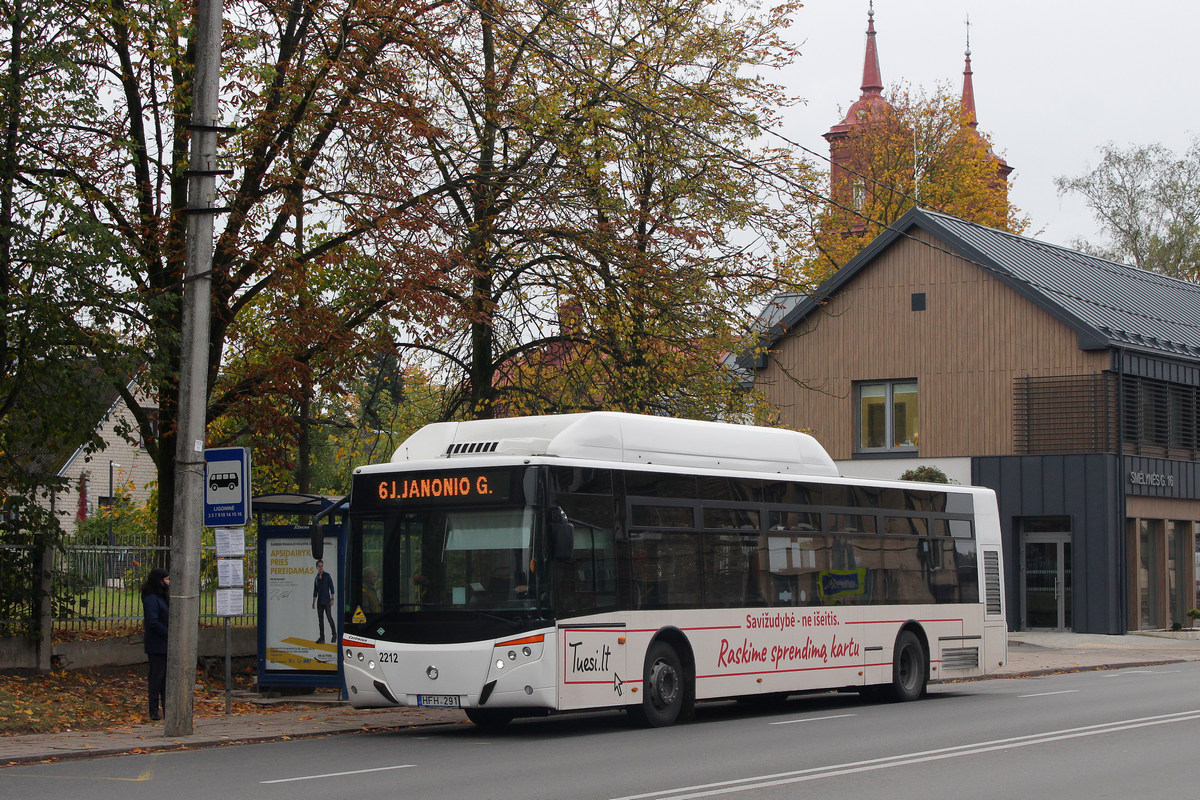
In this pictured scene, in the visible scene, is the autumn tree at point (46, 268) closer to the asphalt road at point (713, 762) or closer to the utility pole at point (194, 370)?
the utility pole at point (194, 370)

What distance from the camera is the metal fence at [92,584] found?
1892 centimetres

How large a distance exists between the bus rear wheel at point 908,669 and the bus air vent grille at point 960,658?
0.52m

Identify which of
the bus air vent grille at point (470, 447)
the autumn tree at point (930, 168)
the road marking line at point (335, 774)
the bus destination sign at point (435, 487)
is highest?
the autumn tree at point (930, 168)

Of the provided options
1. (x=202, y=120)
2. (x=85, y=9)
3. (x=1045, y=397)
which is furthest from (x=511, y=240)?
(x=1045, y=397)

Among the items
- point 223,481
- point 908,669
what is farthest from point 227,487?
point 908,669

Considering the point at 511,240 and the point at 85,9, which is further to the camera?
the point at 511,240

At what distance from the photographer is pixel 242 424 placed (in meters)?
24.5

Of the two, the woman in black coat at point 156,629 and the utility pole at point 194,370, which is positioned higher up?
the utility pole at point 194,370

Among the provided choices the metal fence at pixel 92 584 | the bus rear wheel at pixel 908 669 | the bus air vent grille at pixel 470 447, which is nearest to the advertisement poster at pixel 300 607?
the metal fence at pixel 92 584

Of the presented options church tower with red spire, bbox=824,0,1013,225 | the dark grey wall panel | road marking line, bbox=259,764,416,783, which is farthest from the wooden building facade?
road marking line, bbox=259,764,416,783

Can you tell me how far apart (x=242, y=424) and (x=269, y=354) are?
102 inches

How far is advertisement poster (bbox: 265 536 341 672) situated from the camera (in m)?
18.5

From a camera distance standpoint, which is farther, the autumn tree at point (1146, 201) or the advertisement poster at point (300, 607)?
the autumn tree at point (1146, 201)

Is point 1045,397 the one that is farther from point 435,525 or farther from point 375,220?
point 435,525
